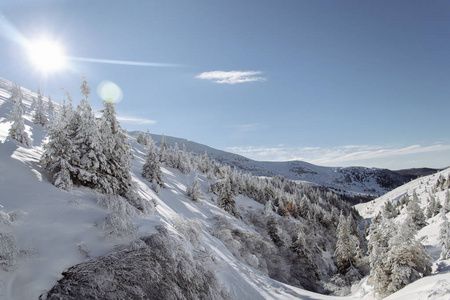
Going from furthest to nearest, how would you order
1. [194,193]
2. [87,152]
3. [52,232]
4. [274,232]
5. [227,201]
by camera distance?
[227,201]
[274,232]
[194,193]
[87,152]
[52,232]

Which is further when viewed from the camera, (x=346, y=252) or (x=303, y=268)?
(x=346, y=252)

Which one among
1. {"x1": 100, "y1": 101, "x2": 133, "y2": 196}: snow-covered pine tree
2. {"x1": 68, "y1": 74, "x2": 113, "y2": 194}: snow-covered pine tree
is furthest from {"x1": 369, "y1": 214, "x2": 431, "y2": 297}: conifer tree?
{"x1": 68, "y1": 74, "x2": 113, "y2": 194}: snow-covered pine tree

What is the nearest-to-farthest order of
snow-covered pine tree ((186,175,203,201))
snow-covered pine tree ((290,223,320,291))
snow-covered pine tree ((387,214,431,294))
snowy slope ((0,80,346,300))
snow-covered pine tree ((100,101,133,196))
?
1. snowy slope ((0,80,346,300))
2. snow-covered pine tree ((387,214,431,294))
3. snow-covered pine tree ((100,101,133,196))
4. snow-covered pine tree ((290,223,320,291))
5. snow-covered pine tree ((186,175,203,201))

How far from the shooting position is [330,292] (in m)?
37.4

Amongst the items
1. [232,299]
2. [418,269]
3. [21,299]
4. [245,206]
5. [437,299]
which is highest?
[21,299]

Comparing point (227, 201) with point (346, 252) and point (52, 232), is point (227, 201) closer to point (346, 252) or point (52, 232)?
point (346, 252)

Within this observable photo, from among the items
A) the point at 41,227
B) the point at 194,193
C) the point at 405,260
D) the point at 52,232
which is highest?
the point at 41,227

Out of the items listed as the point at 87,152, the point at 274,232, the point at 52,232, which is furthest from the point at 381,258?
the point at 274,232

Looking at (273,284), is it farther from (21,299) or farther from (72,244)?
(21,299)

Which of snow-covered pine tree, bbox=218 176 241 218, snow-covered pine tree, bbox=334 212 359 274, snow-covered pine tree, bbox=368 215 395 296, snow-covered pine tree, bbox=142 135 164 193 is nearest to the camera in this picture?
snow-covered pine tree, bbox=368 215 395 296

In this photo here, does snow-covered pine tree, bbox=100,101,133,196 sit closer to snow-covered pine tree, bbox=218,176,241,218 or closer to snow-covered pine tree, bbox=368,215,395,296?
snow-covered pine tree, bbox=368,215,395,296

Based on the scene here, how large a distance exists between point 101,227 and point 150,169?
3262 centimetres

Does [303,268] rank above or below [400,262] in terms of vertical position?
below

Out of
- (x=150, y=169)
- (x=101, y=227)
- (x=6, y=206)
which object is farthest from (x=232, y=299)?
(x=150, y=169)
